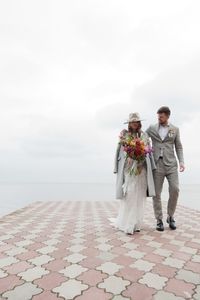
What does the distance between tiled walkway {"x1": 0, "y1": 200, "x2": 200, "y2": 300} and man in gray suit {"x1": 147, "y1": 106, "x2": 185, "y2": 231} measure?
18.3 inches

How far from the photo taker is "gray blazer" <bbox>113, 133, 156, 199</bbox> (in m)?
5.38

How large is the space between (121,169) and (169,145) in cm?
95

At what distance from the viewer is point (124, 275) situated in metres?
3.13

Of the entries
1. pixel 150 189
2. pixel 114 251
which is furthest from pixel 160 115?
pixel 114 251

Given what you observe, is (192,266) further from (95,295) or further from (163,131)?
(163,131)

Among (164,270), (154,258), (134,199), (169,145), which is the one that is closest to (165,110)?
(169,145)

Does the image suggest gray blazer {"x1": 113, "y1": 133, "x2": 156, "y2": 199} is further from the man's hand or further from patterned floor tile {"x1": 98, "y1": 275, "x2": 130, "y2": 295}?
patterned floor tile {"x1": 98, "y1": 275, "x2": 130, "y2": 295}

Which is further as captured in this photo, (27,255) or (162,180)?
(162,180)

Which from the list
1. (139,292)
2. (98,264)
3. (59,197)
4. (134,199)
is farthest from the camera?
(59,197)

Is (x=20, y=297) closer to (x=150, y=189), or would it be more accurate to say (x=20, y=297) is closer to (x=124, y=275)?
(x=124, y=275)

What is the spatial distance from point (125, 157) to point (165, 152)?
717mm

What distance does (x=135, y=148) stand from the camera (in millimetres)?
5160

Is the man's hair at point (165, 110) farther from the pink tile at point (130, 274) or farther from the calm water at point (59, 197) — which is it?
the calm water at point (59, 197)

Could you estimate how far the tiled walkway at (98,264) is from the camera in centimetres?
273
